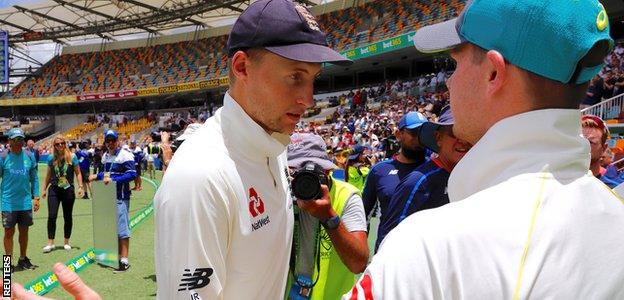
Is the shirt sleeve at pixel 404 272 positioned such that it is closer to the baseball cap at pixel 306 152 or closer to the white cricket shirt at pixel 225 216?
the white cricket shirt at pixel 225 216

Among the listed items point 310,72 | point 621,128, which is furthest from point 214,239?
point 621,128

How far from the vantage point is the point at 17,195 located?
7309 mm

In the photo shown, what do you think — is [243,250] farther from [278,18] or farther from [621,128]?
[621,128]

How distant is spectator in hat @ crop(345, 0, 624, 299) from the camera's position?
86 cm

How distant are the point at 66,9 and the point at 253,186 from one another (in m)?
47.9

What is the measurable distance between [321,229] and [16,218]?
20.4 feet

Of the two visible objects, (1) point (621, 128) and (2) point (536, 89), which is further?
(1) point (621, 128)

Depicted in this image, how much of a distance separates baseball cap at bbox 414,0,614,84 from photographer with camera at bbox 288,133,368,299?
4.27 ft

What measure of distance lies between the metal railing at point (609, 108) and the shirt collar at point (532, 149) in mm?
13451

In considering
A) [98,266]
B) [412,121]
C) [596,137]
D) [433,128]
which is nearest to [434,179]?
[433,128]

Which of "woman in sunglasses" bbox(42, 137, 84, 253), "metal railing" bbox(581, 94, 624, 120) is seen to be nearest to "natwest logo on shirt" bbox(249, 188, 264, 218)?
"woman in sunglasses" bbox(42, 137, 84, 253)

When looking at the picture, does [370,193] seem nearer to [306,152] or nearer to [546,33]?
[306,152]

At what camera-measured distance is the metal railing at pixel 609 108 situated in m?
13.0

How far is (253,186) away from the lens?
1.66 meters
